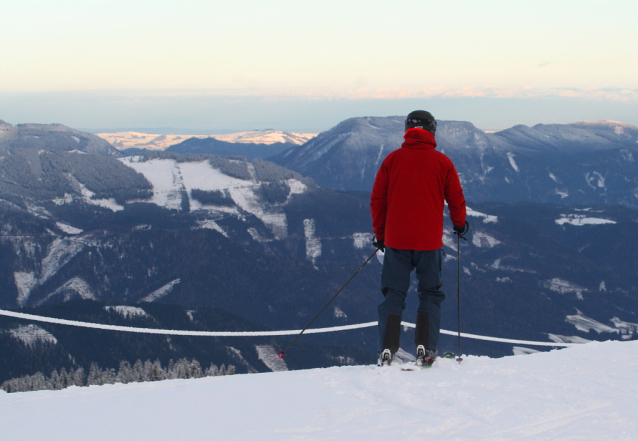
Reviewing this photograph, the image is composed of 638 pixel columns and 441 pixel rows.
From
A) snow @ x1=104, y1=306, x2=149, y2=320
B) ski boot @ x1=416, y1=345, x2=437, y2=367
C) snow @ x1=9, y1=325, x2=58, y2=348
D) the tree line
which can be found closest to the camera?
ski boot @ x1=416, y1=345, x2=437, y2=367

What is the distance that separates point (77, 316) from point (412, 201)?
14362 cm

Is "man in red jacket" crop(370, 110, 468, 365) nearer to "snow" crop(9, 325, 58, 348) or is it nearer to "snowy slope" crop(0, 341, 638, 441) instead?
"snowy slope" crop(0, 341, 638, 441)

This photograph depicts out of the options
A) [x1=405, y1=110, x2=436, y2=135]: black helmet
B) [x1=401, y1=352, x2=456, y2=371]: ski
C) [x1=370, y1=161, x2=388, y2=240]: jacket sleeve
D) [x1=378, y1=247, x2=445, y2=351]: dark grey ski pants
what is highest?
[x1=405, y1=110, x2=436, y2=135]: black helmet

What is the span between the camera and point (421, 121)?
35.9 ft

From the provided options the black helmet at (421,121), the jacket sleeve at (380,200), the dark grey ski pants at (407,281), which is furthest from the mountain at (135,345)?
the black helmet at (421,121)

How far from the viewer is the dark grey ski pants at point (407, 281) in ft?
35.2

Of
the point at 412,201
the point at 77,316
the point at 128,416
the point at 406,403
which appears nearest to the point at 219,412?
the point at 128,416

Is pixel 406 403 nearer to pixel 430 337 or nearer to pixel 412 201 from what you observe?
pixel 430 337

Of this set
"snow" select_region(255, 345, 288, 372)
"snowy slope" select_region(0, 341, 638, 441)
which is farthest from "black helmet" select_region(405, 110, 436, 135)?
"snow" select_region(255, 345, 288, 372)

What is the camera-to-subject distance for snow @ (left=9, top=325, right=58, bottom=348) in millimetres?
125500

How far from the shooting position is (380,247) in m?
11.3

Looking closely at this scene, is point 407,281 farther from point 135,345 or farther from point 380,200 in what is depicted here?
point 135,345

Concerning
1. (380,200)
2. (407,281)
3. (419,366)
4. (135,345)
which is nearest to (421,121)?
(380,200)

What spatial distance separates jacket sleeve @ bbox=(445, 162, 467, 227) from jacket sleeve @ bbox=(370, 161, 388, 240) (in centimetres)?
115
